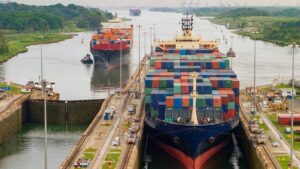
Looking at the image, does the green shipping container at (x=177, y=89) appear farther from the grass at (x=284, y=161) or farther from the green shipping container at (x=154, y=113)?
the grass at (x=284, y=161)

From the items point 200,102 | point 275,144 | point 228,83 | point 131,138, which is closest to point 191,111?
point 200,102

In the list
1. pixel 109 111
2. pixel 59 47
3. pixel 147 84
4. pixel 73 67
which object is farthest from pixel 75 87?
pixel 59 47

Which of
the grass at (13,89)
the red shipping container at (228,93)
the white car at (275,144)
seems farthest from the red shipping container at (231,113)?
the grass at (13,89)

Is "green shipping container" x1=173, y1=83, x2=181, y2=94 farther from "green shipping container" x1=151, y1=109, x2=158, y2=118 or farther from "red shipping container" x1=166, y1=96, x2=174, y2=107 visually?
"green shipping container" x1=151, y1=109, x2=158, y2=118

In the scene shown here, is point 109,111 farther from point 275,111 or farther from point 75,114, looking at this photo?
point 275,111

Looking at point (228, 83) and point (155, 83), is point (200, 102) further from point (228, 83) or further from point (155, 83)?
point (155, 83)

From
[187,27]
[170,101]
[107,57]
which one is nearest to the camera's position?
[170,101]
